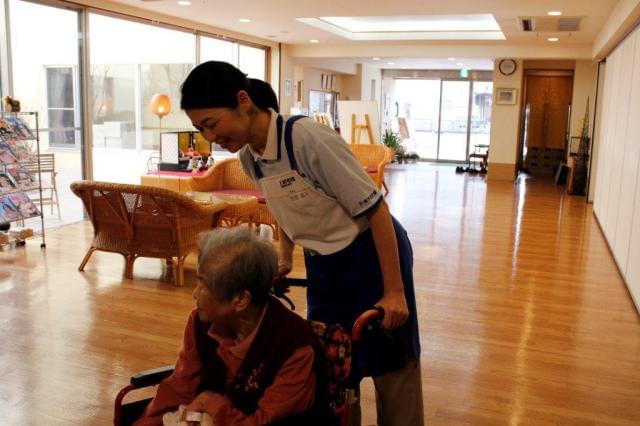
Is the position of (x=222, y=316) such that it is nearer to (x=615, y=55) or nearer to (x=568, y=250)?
(x=568, y=250)

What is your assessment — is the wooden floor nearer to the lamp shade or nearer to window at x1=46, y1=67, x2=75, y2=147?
window at x1=46, y1=67, x2=75, y2=147

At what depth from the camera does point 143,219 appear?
193 inches

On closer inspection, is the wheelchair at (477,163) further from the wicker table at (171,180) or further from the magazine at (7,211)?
the magazine at (7,211)

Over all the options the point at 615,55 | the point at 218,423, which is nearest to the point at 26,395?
the point at 218,423

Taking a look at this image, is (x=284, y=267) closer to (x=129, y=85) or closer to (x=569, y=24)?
(x=129, y=85)

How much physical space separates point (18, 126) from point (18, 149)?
232 millimetres

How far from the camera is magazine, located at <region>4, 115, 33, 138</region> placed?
5977 millimetres

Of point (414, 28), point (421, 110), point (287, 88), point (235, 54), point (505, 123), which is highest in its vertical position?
point (414, 28)

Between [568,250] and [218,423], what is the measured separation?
5694 millimetres

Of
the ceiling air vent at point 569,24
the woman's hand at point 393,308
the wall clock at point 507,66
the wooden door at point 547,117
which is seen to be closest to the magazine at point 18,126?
the woman's hand at point 393,308

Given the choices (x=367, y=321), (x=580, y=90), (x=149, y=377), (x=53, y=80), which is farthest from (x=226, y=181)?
(x=580, y=90)

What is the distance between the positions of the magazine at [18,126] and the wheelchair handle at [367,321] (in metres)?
5.33

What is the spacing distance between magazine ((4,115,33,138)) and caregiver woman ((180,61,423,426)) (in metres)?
4.85

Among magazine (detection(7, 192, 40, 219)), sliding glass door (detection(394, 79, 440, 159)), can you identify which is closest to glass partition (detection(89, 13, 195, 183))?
magazine (detection(7, 192, 40, 219))
